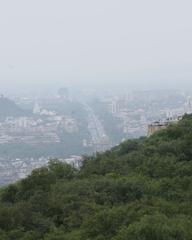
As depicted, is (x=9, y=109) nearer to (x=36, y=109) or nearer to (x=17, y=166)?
(x=36, y=109)

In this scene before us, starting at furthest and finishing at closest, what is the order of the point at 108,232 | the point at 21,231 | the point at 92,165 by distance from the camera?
the point at 92,165, the point at 21,231, the point at 108,232

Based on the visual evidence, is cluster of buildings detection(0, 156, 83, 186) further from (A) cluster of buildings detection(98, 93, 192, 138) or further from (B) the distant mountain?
(B) the distant mountain

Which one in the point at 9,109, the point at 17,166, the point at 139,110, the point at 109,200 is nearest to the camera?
→ the point at 109,200

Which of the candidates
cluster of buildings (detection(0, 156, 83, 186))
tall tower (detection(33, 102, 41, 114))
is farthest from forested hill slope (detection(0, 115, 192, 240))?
tall tower (detection(33, 102, 41, 114))

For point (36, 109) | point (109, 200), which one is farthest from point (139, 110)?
point (109, 200)

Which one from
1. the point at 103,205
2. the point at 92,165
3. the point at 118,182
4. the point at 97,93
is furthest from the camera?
the point at 97,93

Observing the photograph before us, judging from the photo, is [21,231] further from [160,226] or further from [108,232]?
[160,226]

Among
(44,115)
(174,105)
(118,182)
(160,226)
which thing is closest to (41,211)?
(118,182)
